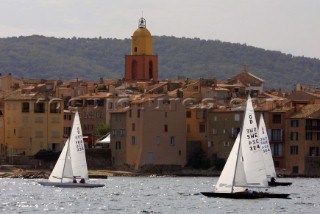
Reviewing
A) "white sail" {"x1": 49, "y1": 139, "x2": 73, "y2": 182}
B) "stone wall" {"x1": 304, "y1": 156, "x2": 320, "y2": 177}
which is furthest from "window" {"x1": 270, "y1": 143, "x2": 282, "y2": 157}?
"white sail" {"x1": 49, "y1": 139, "x2": 73, "y2": 182}

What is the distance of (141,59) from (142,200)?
89018 millimetres

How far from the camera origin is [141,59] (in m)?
175

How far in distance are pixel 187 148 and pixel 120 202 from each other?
45815mm

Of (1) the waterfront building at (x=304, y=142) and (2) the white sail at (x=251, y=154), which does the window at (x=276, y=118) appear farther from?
(2) the white sail at (x=251, y=154)

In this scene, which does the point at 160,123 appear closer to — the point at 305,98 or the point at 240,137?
the point at 305,98

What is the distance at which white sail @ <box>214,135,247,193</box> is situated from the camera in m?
81.7

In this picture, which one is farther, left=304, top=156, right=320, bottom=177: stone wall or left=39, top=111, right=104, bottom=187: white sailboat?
left=304, top=156, right=320, bottom=177: stone wall

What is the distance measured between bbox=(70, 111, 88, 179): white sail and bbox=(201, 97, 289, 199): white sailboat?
17261 millimetres

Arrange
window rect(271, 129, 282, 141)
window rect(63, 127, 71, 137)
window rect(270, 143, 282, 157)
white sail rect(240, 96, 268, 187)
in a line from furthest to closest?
window rect(63, 127, 71, 137), window rect(271, 129, 282, 141), window rect(270, 143, 282, 157), white sail rect(240, 96, 268, 187)

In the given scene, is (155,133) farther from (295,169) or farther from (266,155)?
(266,155)

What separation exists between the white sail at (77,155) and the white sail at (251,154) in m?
18.2

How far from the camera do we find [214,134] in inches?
5148

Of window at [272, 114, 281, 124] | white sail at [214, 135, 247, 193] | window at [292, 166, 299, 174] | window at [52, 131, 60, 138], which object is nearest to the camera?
white sail at [214, 135, 247, 193]

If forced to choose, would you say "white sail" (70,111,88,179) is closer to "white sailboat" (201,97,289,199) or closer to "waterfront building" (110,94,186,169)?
"white sailboat" (201,97,289,199)
